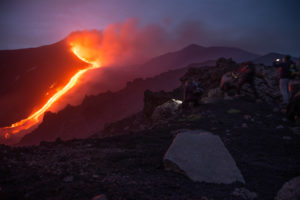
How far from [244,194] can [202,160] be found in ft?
2.84

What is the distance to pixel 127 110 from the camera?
9056 cm

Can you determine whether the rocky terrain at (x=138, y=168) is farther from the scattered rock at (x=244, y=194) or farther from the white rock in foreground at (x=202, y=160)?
the white rock in foreground at (x=202, y=160)


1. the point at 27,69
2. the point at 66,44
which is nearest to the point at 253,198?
the point at 27,69

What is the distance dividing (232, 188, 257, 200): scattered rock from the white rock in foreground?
256mm

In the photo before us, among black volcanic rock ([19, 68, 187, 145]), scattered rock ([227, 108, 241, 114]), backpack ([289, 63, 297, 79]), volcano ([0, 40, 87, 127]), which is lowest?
black volcanic rock ([19, 68, 187, 145])

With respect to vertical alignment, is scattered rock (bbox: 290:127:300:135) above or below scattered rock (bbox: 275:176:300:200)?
below

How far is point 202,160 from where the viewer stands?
3537mm

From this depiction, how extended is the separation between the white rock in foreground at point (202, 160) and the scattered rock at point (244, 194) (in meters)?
0.26

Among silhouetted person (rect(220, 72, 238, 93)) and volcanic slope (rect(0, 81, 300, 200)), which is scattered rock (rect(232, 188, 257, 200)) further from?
silhouetted person (rect(220, 72, 238, 93))

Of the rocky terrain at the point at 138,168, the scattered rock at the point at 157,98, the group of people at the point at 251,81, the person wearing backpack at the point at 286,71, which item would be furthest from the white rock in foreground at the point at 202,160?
the scattered rock at the point at 157,98

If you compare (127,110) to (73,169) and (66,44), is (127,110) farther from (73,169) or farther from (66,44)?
(73,169)

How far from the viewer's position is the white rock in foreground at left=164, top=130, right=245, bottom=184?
10.8 feet

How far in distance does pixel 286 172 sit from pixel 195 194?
2.30m

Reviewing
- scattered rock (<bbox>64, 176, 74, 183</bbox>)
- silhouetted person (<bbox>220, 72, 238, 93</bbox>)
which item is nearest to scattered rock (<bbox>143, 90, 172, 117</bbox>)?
silhouetted person (<bbox>220, 72, 238, 93</bbox>)
